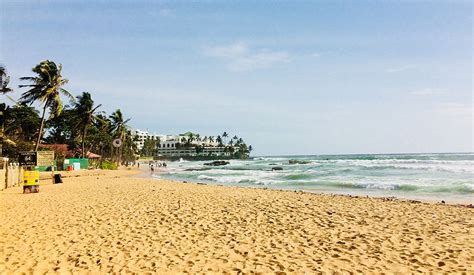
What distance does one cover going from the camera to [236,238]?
7836 millimetres

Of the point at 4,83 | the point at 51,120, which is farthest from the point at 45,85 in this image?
the point at 51,120

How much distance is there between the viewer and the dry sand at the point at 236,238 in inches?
239

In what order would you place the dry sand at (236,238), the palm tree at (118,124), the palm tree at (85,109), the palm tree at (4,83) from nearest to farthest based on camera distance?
1. the dry sand at (236,238)
2. the palm tree at (4,83)
3. the palm tree at (85,109)
4. the palm tree at (118,124)

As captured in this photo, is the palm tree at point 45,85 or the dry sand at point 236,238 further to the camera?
the palm tree at point 45,85

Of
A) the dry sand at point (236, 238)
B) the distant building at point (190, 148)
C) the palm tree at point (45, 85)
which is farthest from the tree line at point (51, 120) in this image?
the distant building at point (190, 148)

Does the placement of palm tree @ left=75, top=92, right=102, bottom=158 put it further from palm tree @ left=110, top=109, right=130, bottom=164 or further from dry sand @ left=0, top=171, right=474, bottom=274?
dry sand @ left=0, top=171, right=474, bottom=274

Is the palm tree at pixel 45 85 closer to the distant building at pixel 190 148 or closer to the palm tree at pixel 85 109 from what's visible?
the palm tree at pixel 85 109

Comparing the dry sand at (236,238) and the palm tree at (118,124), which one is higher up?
the palm tree at (118,124)

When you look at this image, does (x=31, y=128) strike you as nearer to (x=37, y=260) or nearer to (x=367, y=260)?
(x=37, y=260)

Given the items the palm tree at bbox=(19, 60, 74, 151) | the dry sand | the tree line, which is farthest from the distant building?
the dry sand

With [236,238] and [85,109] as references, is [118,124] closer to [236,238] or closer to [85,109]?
[85,109]

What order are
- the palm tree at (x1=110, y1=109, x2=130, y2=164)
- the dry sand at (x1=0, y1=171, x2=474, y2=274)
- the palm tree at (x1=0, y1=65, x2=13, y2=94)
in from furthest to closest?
1. the palm tree at (x1=110, y1=109, x2=130, y2=164)
2. the palm tree at (x1=0, y1=65, x2=13, y2=94)
3. the dry sand at (x1=0, y1=171, x2=474, y2=274)

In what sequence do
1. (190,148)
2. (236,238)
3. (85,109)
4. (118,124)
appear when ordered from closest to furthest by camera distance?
1. (236,238)
2. (85,109)
3. (118,124)
4. (190,148)

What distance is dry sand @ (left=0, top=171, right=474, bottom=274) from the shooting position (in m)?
A: 6.07
